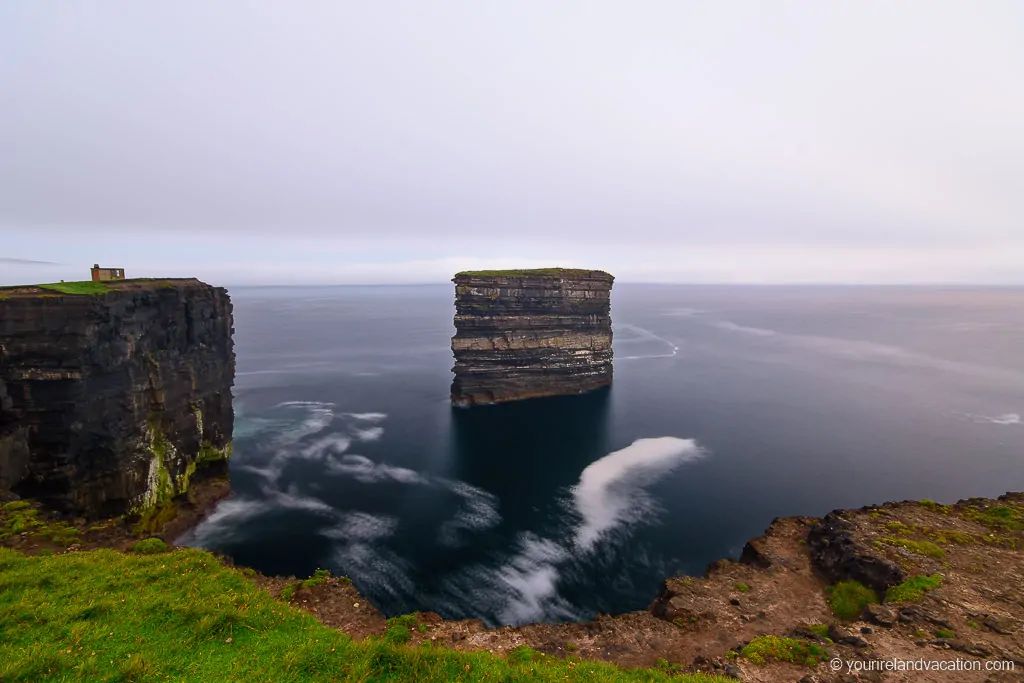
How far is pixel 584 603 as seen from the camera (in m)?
30.2

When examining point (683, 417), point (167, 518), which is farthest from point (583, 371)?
point (167, 518)

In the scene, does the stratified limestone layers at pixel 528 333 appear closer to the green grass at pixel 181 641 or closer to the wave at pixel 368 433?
the wave at pixel 368 433

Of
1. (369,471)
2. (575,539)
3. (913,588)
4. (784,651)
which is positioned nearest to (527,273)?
(369,471)

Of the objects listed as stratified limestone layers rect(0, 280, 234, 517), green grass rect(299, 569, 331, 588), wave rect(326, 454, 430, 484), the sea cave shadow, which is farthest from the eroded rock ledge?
wave rect(326, 454, 430, 484)

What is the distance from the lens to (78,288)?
31.0 metres

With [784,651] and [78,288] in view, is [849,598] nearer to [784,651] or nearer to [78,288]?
[784,651]

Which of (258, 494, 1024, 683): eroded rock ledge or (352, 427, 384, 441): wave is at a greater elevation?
(258, 494, 1024, 683): eroded rock ledge

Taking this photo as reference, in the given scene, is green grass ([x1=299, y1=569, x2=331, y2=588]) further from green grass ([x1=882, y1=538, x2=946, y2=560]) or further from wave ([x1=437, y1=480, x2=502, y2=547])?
green grass ([x1=882, y1=538, x2=946, y2=560])

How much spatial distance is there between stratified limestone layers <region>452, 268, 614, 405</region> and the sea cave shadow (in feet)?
11.2

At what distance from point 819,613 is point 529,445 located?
120 feet

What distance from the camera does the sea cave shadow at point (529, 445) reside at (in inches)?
1827

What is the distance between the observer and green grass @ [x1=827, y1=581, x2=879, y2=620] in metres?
23.3

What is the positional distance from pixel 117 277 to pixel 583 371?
6418cm

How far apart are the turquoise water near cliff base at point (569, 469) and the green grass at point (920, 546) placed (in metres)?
11.6
